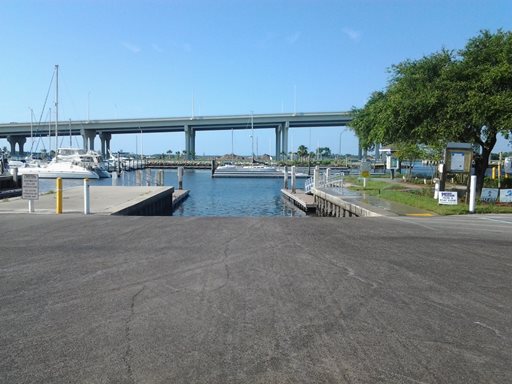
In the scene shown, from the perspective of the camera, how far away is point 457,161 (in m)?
21.1

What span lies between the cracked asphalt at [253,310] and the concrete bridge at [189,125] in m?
118

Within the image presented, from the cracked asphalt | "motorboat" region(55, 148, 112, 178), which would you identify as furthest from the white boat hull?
the cracked asphalt

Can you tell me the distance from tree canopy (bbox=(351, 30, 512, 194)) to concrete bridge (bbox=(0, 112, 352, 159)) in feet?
334

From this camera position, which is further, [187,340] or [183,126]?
[183,126]

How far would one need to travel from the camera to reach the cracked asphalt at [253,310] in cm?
455

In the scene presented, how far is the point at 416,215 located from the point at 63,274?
13261mm

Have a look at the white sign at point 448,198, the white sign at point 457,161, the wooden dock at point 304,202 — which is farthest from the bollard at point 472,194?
the wooden dock at point 304,202

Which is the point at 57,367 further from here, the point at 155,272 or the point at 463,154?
the point at 463,154

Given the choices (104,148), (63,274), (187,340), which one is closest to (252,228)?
(63,274)

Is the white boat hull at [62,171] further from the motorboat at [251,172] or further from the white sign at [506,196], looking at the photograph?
the white sign at [506,196]

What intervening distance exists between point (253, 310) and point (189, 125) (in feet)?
435

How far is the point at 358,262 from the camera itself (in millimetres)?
9266

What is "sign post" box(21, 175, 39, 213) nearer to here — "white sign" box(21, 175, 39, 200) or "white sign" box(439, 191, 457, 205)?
"white sign" box(21, 175, 39, 200)

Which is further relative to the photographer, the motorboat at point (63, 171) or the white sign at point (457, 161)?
the motorboat at point (63, 171)
